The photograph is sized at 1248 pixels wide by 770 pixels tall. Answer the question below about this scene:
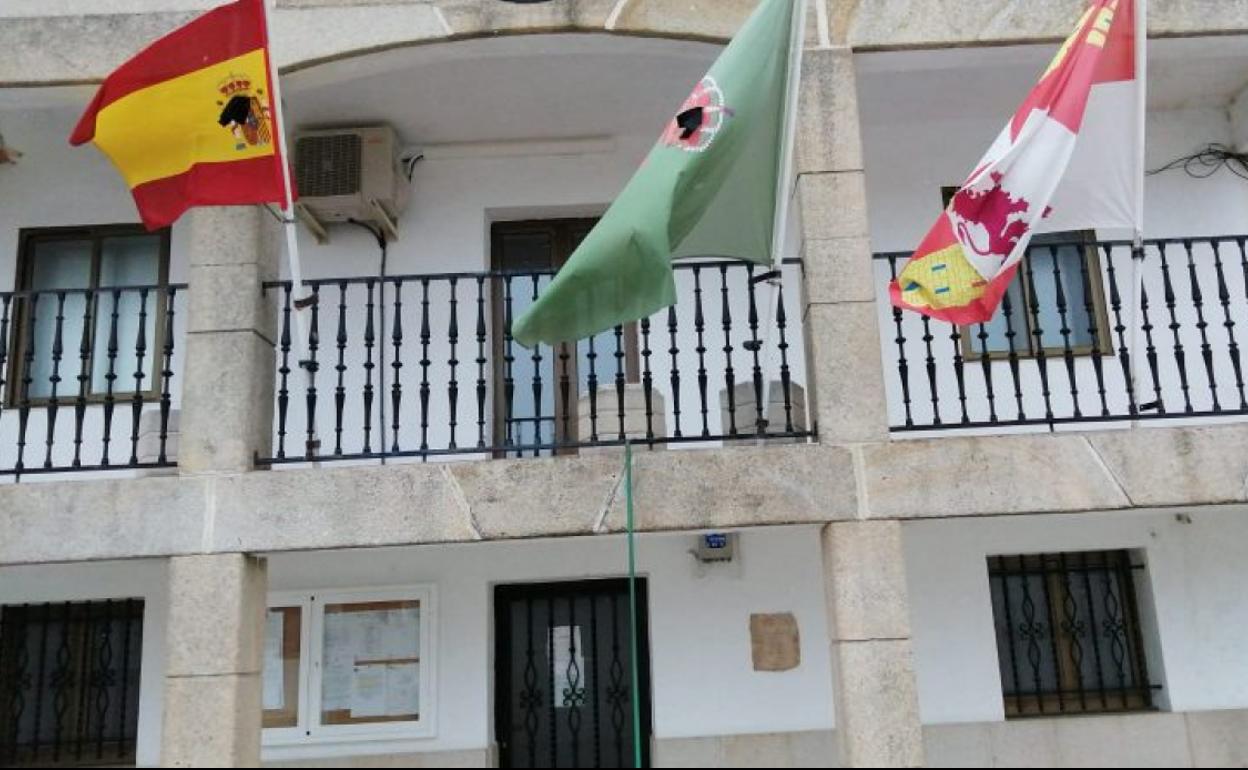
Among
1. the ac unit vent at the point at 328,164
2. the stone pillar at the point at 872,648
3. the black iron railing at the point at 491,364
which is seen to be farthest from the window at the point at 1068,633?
the ac unit vent at the point at 328,164

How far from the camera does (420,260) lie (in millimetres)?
7723

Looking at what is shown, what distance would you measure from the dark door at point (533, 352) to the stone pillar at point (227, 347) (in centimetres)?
193

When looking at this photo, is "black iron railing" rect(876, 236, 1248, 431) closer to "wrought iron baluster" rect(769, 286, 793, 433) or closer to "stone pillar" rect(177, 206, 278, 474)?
"wrought iron baluster" rect(769, 286, 793, 433)

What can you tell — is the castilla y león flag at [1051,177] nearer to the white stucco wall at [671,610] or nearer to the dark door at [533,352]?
the white stucco wall at [671,610]

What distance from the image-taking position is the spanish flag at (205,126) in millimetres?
5332

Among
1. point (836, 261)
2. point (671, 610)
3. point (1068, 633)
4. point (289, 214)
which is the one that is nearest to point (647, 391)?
point (836, 261)

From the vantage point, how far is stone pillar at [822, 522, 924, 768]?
5.17 metres

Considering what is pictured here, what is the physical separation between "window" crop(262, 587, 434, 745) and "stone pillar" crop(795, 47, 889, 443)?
3.05 m

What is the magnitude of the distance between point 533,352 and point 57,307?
328 centimetres

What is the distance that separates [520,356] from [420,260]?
3.19 ft

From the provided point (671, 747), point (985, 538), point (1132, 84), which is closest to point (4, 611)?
point (671, 747)

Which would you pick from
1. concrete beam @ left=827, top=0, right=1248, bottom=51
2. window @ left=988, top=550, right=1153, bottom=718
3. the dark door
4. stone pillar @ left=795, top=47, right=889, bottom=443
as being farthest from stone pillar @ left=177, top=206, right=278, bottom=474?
window @ left=988, top=550, right=1153, bottom=718

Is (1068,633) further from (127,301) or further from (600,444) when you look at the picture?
(127,301)

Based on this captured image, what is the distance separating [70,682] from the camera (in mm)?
7129
